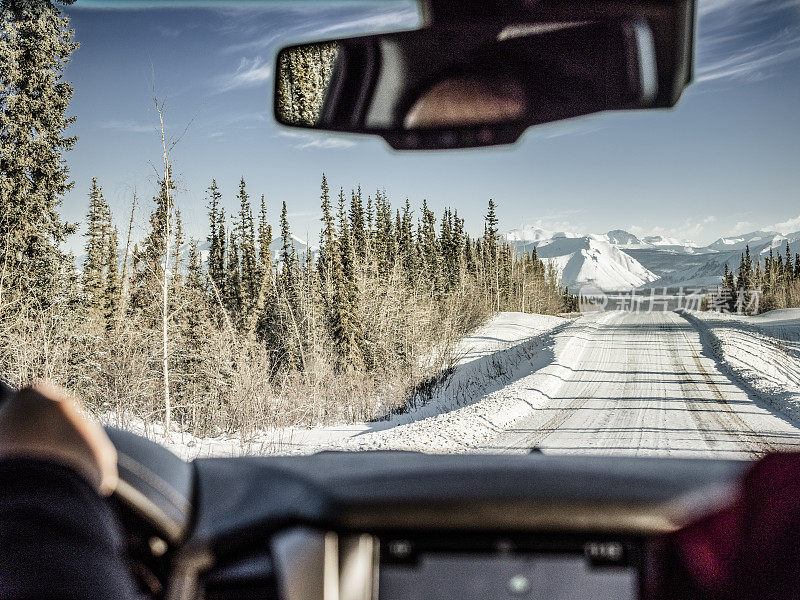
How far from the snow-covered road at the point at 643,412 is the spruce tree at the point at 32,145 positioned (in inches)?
245

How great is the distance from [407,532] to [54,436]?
0.75 meters

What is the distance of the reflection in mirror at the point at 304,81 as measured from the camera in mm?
1770

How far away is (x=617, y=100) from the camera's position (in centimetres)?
166

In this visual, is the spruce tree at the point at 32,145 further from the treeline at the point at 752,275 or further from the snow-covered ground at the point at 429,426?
the treeline at the point at 752,275

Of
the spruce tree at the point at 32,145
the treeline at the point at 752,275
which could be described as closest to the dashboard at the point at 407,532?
the spruce tree at the point at 32,145

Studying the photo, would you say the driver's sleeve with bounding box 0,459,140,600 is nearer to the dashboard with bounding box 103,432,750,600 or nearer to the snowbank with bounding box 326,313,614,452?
the dashboard with bounding box 103,432,750,600

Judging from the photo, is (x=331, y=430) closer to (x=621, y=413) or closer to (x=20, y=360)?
(x=20, y=360)

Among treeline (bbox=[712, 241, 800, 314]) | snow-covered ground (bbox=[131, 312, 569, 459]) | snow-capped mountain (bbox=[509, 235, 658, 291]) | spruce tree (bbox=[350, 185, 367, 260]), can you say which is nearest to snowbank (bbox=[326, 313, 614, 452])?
snow-covered ground (bbox=[131, 312, 569, 459])

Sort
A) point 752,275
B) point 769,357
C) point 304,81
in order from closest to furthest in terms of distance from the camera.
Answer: point 304,81 → point 769,357 → point 752,275

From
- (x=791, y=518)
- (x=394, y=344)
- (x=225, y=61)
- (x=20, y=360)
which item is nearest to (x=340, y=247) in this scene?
(x=394, y=344)

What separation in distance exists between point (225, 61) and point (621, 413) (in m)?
9.54

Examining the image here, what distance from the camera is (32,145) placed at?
10.8m

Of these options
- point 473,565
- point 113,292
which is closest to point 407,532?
point 473,565

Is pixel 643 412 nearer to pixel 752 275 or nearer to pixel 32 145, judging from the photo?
pixel 32 145
